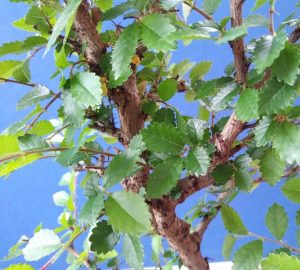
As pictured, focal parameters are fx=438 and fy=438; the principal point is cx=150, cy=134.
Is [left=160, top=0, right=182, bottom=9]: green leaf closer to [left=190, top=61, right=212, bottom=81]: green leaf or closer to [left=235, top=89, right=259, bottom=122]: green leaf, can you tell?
[left=235, top=89, right=259, bottom=122]: green leaf

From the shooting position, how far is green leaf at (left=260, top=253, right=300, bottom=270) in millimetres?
305

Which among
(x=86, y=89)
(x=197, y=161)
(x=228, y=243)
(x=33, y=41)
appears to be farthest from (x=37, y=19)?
(x=228, y=243)

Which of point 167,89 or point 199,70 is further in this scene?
point 199,70

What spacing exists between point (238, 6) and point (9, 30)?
1066 mm

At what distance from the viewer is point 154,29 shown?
37 centimetres

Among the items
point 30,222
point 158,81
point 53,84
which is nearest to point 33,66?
point 53,84

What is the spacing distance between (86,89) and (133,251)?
18cm

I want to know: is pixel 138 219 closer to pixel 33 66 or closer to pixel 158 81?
pixel 158 81

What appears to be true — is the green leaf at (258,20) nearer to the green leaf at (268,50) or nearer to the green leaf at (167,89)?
the green leaf at (268,50)

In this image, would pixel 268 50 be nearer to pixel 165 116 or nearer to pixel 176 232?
pixel 165 116

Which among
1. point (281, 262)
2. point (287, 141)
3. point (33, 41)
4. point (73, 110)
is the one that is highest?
point (33, 41)

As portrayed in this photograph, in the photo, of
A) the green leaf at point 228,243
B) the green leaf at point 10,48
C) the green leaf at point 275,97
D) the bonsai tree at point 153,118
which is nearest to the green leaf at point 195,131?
the bonsai tree at point 153,118

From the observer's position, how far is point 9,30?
51.4 inches

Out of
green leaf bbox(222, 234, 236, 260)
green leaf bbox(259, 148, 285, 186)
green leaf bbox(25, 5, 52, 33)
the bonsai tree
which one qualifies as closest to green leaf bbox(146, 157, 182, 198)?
the bonsai tree
